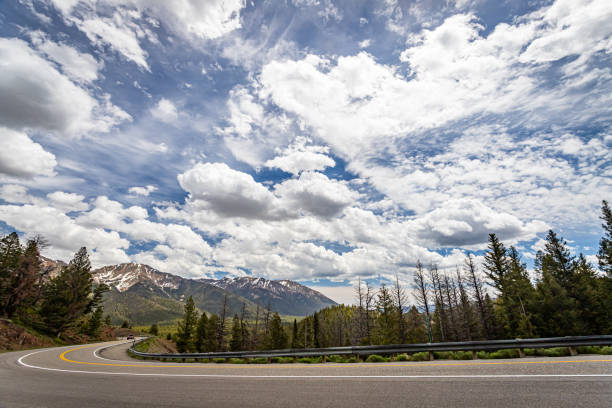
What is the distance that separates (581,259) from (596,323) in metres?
8.84

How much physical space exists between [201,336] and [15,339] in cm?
2762

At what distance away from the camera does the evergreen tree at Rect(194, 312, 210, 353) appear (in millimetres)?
52938

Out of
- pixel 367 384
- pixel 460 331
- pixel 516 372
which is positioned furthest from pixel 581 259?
pixel 367 384

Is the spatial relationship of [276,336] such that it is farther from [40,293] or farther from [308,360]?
[308,360]

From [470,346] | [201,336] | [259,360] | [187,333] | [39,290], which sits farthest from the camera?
[201,336]

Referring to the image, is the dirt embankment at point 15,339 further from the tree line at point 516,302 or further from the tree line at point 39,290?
the tree line at point 516,302

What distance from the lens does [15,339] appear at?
31.3m

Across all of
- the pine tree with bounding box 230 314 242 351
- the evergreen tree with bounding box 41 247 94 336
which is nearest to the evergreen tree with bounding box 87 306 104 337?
the evergreen tree with bounding box 41 247 94 336

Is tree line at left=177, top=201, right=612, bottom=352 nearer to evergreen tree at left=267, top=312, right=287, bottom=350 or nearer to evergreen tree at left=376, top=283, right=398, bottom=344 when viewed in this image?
evergreen tree at left=376, top=283, right=398, bottom=344

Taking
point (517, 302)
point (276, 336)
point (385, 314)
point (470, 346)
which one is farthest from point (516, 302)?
point (276, 336)

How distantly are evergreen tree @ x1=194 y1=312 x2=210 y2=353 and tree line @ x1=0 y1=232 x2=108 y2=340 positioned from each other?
19.0 metres

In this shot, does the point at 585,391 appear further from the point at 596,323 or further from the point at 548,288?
the point at 596,323

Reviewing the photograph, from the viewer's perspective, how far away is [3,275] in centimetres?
4125

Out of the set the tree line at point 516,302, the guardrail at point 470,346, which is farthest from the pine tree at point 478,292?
the guardrail at point 470,346
